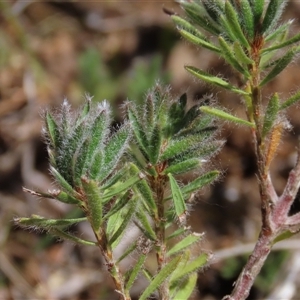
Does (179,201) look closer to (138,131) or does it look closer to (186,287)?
(138,131)

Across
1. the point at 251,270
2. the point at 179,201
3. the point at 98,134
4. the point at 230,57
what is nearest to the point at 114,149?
the point at 98,134

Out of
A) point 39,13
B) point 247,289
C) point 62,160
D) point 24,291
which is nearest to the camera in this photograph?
point 62,160

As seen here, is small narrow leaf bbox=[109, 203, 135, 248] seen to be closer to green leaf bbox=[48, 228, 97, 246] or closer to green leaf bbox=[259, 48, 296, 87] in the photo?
green leaf bbox=[48, 228, 97, 246]

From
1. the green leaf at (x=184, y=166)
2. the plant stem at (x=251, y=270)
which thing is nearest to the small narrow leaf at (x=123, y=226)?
the green leaf at (x=184, y=166)

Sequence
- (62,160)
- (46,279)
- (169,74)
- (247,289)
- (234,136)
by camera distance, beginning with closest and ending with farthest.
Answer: (62,160)
(247,289)
(46,279)
(234,136)
(169,74)

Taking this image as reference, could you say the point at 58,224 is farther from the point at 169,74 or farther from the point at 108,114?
the point at 169,74

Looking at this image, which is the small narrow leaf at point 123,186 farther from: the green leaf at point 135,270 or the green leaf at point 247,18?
the green leaf at point 247,18

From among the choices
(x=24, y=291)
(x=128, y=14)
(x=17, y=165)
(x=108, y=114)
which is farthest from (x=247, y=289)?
(x=128, y=14)
